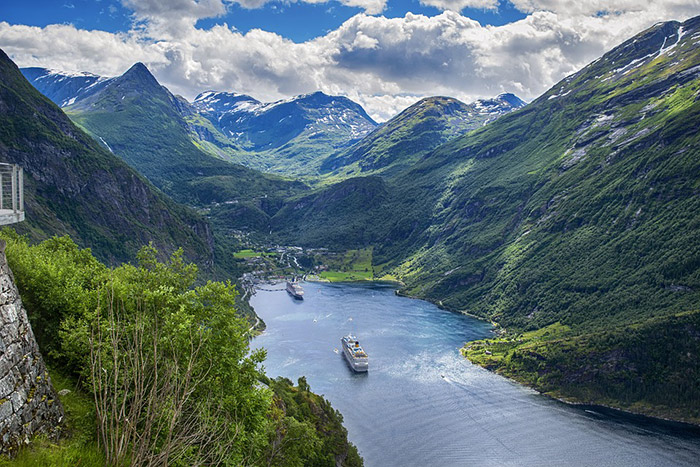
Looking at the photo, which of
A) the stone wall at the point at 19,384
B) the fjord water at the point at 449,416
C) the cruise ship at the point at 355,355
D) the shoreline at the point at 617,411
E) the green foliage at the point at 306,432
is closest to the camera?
the stone wall at the point at 19,384

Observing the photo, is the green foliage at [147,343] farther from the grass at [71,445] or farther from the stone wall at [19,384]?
the stone wall at [19,384]

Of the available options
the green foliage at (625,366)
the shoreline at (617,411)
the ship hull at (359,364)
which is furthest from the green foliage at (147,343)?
the green foliage at (625,366)

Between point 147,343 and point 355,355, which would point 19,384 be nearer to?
point 147,343

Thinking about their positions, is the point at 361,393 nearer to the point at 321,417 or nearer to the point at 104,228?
the point at 321,417

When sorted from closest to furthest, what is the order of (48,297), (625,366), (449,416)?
(48,297)
(449,416)
(625,366)

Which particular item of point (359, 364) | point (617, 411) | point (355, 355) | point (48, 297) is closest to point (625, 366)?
point (617, 411)

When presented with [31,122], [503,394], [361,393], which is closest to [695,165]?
[503,394]

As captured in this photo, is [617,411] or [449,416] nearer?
[449,416]
